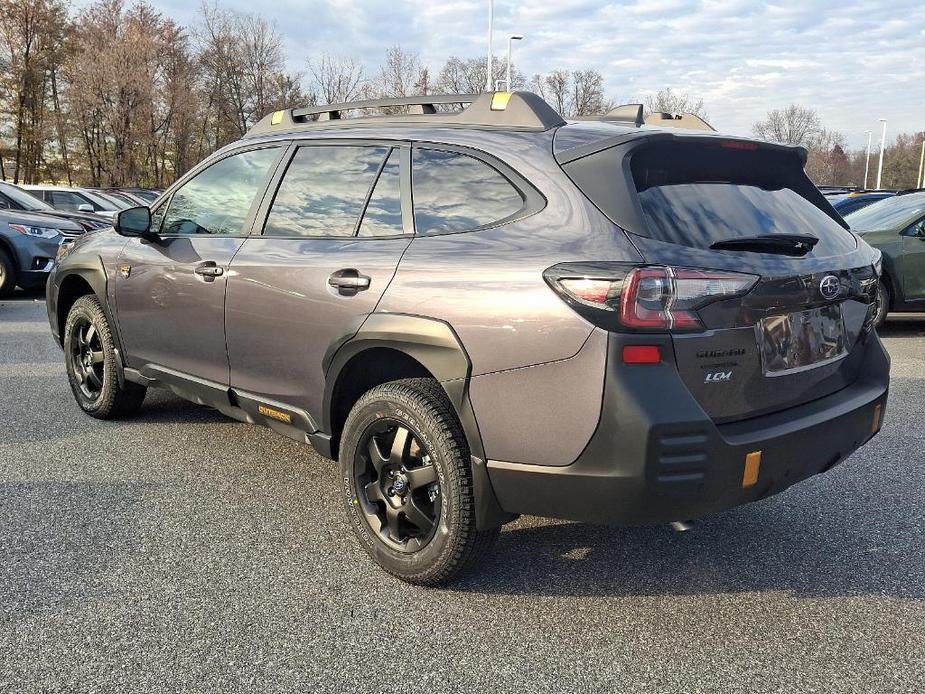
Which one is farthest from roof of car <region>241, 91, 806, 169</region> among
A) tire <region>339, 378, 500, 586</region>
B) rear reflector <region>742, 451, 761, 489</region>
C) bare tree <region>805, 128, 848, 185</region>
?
bare tree <region>805, 128, 848, 185</region>

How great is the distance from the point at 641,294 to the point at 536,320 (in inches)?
13.0

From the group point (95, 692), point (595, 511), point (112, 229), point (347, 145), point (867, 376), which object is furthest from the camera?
point (112, 229)

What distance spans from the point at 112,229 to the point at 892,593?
4439 mm

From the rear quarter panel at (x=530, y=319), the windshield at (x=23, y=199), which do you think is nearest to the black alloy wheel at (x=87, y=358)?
the rear quarter panel at (x=530, y=319)

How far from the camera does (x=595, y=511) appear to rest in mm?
2531

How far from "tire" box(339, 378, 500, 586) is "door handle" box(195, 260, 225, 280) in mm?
1159

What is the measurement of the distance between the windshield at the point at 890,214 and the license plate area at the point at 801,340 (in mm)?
6841

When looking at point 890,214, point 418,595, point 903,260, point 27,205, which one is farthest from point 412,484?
point 27,205

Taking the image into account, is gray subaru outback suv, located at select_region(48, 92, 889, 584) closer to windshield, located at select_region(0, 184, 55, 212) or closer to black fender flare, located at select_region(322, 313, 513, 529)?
black fender flare, located at select_region(322, 313, 513, 529)

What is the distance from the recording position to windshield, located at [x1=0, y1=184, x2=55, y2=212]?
12.6 m

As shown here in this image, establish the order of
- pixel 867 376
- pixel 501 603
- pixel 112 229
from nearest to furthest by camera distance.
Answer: pixel 501 603
pixel 867 376
pixel 112 229

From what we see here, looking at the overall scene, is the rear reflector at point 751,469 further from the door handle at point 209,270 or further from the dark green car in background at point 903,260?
the dark green car in background at point 903,260

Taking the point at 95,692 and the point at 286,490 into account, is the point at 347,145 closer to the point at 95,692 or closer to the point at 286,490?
the point at 286,490

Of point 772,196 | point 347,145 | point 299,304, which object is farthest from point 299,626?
point 772,196
